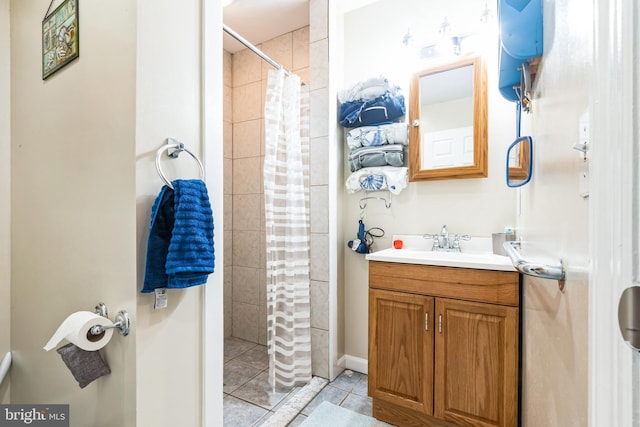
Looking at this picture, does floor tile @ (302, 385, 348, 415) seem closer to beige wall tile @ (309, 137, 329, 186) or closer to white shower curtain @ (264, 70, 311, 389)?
white shower curtain @ (264, 70, 311, 389)

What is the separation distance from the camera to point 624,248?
0.32m

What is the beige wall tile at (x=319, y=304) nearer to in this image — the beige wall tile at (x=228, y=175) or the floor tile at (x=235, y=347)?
the floor tile at (x=235, y=347)

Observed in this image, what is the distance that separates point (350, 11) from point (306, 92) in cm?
73

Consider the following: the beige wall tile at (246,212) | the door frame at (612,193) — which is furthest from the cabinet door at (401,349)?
the beige wall tile at (246,212)

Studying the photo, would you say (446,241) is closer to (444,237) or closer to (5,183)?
(444,237)

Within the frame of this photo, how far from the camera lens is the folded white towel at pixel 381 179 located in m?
1.85

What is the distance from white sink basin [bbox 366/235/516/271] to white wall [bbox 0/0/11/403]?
1.77 m

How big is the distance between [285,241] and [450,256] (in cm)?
98

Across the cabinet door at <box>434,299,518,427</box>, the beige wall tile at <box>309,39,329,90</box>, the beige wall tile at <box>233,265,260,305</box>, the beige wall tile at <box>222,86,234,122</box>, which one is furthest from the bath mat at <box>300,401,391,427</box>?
the beige wall tile at <box>222,86,234,122</box>

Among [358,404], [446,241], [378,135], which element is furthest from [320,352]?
[378,135]

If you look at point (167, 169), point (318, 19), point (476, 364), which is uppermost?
point (318, 19)

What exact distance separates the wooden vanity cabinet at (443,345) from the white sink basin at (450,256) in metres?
0.03

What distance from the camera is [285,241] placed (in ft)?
6.03

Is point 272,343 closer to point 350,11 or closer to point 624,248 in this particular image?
point 624,248
